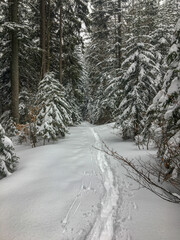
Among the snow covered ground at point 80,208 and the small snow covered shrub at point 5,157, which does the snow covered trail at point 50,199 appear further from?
the small snow covered shrub at point 5,157

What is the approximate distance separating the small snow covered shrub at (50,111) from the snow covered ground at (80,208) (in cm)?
294

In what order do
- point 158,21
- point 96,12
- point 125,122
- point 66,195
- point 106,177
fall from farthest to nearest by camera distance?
point 96,12 → point 158,21 → point 125,122 → point 106,177 → point 66,195

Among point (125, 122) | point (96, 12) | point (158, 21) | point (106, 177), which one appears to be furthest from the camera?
point (96, 12)

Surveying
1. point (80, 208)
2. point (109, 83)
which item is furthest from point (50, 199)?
point (109, 83)

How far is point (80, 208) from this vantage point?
10.1ft

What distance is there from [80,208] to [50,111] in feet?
18.3

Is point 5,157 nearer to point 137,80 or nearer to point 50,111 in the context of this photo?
point 50,111

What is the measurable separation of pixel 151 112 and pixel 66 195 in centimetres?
305

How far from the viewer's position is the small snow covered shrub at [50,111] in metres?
→ 7.72

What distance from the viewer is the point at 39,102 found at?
867 cm

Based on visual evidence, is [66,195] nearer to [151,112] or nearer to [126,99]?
[151,112]

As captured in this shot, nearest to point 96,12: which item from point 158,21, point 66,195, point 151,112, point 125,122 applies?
point 158,21

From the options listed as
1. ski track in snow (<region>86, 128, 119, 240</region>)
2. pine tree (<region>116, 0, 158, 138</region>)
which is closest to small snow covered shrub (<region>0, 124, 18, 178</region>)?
ski track in snow (<region>86, 128, 119, 240</region>)

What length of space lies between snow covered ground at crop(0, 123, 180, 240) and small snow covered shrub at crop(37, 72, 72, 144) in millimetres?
2938
